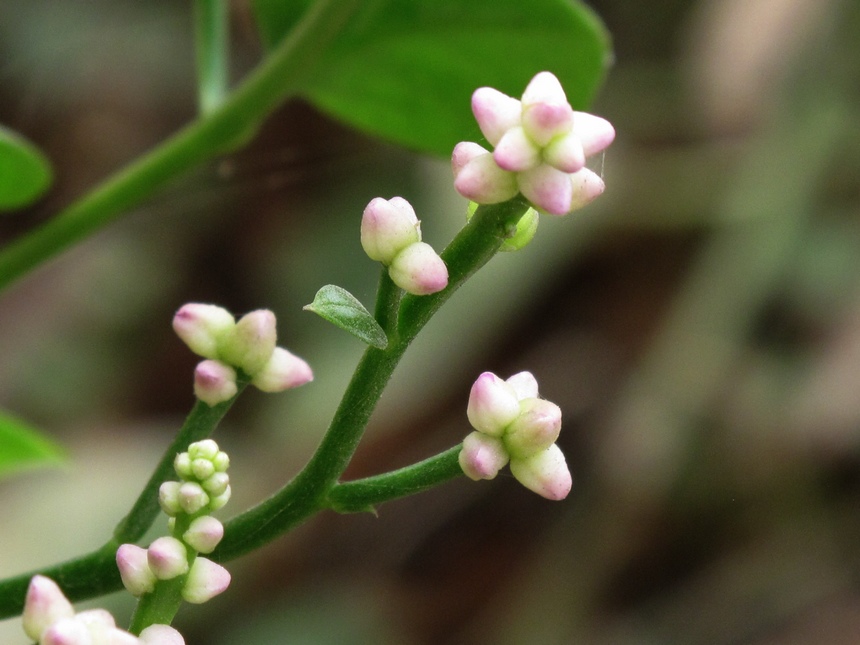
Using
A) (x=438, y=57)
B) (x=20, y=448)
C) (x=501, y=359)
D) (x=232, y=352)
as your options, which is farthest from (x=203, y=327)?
(x=501, y=359)

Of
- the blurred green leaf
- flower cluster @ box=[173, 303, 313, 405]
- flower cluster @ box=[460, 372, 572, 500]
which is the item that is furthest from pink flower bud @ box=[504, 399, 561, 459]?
the blurred green leaf

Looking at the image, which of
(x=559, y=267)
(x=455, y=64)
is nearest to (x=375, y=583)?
(x=559, y=267)

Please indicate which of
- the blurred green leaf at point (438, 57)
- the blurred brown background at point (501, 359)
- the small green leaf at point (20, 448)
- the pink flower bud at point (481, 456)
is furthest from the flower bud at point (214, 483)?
the blurred brown background at point (501, 359)

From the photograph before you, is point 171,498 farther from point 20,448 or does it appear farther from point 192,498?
point 20,448

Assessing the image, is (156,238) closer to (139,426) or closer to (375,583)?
(139,426)

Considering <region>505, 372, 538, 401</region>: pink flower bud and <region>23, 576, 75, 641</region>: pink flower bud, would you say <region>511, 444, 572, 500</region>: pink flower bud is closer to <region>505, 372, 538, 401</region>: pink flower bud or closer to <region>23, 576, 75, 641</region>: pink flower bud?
<region>505, 372, 538, 401</region>: pink flower bud
